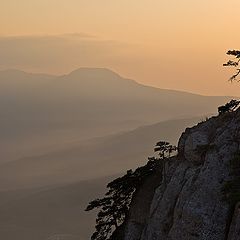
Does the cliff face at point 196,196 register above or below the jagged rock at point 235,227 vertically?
above

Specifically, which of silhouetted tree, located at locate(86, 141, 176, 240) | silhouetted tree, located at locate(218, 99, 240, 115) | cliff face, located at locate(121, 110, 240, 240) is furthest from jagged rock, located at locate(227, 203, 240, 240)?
silhouetted tree, located at locate(86, 141, 176, 240)

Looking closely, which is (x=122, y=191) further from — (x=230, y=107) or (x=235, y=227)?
(x=235, y=227)

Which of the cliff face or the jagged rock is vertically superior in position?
the cliff face

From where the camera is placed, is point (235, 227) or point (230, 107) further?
point (230, 107)

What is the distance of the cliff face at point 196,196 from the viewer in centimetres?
3638

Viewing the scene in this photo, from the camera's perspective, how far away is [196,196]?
126 feet

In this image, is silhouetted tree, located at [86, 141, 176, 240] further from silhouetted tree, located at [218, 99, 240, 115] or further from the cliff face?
silhouetted tree, located at [218, 99, 240, 115]

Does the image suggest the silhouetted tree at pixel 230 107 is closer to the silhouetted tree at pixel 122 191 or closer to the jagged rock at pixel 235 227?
the silhouetted tree at pixel 122 191

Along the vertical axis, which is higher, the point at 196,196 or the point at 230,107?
the point at 230,107

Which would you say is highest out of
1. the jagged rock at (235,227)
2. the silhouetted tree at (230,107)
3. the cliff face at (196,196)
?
the silhouetted tree at (230,107)

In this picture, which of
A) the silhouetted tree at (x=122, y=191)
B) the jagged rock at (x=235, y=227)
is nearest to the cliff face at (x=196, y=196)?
the jagged rock at (x=235, y=227)

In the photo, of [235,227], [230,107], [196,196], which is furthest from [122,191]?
[235,227]

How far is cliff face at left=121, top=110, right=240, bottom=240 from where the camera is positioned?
36375 mm

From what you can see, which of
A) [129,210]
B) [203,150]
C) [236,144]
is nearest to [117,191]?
[129,210]
